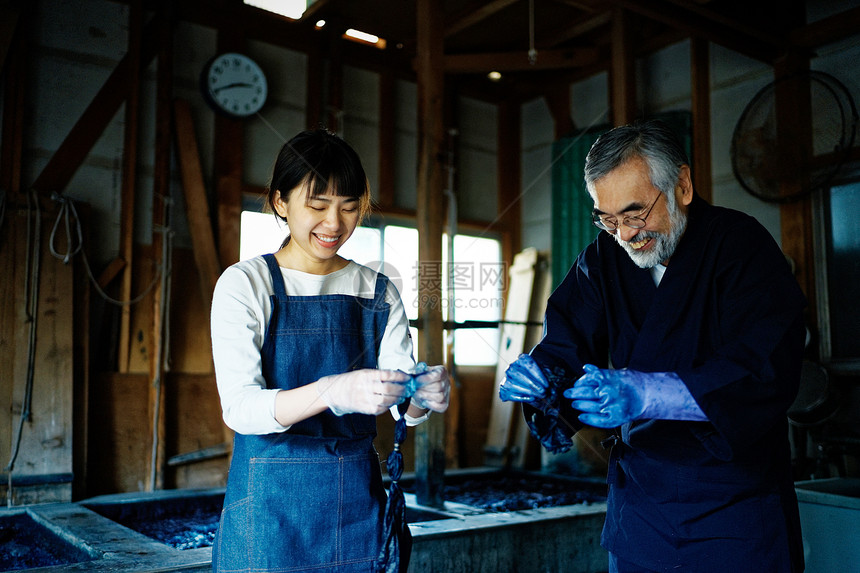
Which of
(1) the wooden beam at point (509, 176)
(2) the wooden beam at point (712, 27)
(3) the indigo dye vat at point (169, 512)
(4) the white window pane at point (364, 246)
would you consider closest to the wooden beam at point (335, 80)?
(4) the white window pane at point (364, 246)

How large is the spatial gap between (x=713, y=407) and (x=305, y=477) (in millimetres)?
821

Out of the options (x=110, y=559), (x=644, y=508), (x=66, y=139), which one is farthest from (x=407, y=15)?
(x=644, y=508)

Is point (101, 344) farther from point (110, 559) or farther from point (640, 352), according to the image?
point (640, 352)

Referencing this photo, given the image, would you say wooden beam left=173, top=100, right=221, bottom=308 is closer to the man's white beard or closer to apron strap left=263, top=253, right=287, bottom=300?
apron strap left=263, top=253, right=287, bottom=300

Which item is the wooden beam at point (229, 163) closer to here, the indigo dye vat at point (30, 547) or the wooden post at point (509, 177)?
the indigo dye vat at point (30, 547)

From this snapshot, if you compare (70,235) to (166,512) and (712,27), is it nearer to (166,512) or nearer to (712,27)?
(166,512)

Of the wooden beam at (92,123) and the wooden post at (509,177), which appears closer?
the wooden beam at (92,123)

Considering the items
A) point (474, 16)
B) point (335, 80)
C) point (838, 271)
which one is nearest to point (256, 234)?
point (335, 80)

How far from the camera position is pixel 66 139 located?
16.0 feet

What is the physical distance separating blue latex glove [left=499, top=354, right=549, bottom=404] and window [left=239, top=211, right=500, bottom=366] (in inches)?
134

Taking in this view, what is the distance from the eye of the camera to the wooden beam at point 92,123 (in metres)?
4.83

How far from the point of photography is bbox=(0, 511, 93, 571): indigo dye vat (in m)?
3.19

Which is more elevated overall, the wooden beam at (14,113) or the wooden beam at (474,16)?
the wooden beam at (474,16)

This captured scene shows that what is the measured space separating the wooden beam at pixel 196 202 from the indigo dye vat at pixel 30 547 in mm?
1832
